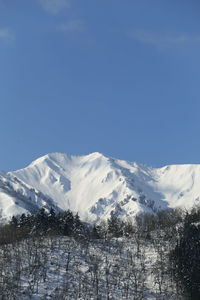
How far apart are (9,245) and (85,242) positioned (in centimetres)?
1526

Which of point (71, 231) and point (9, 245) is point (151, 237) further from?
point (9, 245)

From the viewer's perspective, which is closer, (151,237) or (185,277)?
(185,277)

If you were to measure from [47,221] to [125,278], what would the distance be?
27.9 meters

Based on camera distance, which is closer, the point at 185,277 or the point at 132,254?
the point at 185,277

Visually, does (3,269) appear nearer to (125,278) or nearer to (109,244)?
(125,278)

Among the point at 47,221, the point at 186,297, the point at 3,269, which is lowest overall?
the point at 186,297

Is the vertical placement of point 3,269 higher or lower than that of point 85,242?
lower

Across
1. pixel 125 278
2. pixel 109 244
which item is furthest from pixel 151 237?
pixel 125 278

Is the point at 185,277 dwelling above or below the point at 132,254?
below

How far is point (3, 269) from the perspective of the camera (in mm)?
72438

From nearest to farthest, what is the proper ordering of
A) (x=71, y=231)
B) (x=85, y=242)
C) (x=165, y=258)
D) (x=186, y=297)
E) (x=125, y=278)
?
1. (x=186, y=297)
2. (x=125, y=278)
3. (x=165, y=258)
4. (x=85, y=242)
5. (x=71, y=231)

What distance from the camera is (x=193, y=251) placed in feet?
260

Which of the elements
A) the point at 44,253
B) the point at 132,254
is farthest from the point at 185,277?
the point at 44,253

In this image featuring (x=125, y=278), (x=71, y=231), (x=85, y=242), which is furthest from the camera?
(x=71, y=231)
